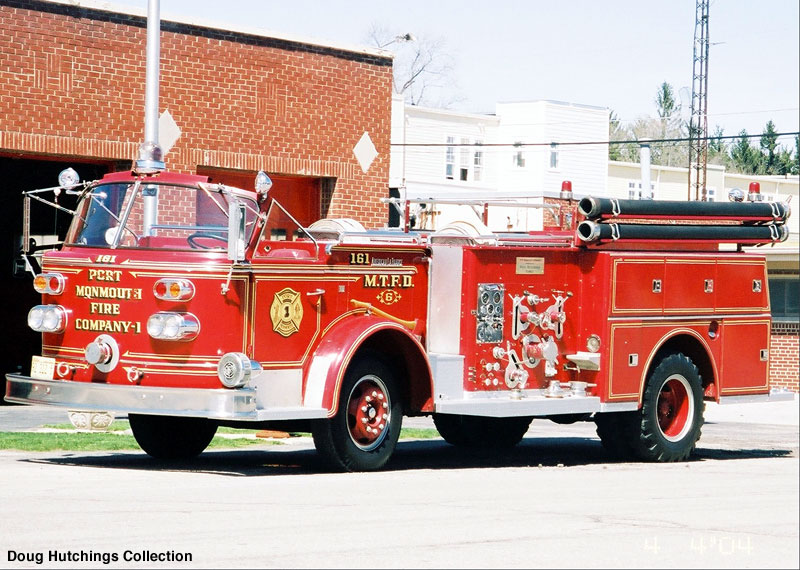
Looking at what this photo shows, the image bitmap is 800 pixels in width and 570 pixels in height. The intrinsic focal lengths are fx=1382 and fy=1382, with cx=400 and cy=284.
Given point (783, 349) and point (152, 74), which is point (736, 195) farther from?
point (783, 349)

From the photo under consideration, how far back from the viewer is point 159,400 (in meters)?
10.5

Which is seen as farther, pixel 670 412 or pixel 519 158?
pixel 519 158

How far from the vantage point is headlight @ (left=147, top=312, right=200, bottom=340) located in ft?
34.5

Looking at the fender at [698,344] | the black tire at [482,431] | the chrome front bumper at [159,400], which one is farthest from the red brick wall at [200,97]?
the fender at [698,344]

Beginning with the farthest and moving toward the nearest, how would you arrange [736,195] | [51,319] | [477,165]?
[477,165], [736,195], [51,319]

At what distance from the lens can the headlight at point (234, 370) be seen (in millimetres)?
10328

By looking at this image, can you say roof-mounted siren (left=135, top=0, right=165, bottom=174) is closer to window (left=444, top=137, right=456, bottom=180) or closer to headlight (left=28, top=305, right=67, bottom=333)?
headlight (left=28, top=305, right=67, bottom=333)

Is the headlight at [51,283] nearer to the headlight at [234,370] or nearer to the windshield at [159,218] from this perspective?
the windshield at [159,218]

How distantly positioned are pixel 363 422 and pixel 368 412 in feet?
0.32

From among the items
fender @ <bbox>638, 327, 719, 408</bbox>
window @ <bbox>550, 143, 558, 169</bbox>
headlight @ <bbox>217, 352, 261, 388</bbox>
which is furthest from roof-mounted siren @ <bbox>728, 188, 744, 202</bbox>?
window @ <bbox>550, 143, 558, 169</bbox>

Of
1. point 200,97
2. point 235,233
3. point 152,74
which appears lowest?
point 235,233

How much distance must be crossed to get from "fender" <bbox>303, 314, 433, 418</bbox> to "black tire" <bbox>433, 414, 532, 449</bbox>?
3.33 meters

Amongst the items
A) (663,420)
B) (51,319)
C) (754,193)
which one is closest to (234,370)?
(51,319)

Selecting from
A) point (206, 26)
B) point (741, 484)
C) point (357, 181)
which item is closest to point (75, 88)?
point (206, 26)
